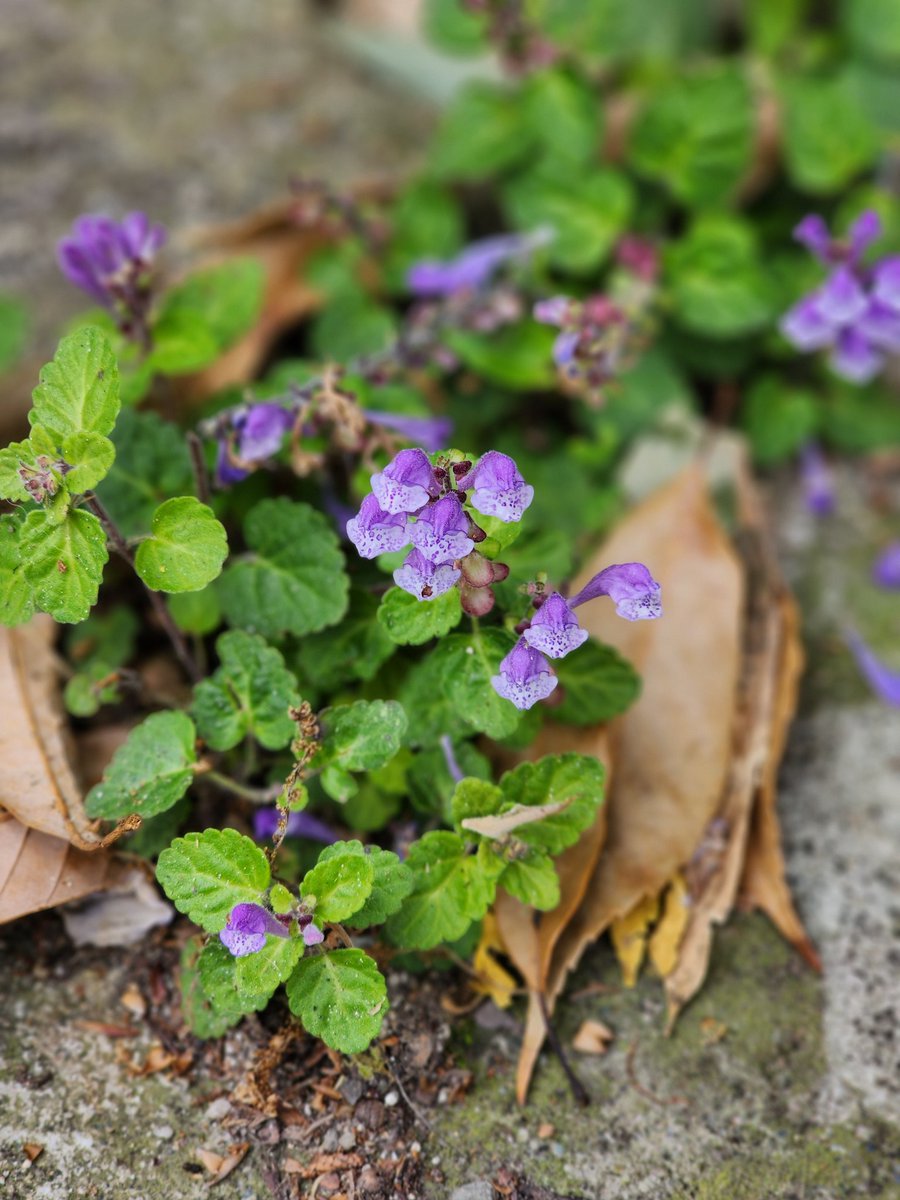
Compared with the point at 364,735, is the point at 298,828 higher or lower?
lower

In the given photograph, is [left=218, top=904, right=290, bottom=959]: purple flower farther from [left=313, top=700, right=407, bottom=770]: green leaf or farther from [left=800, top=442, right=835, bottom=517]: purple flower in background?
[left=800, top=442, right=835, bottom=517]: purple flower in background

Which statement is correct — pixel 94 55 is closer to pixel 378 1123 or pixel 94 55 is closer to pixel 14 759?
pixel 14 759

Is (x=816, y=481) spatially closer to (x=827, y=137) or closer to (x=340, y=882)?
(x=827, y=137)

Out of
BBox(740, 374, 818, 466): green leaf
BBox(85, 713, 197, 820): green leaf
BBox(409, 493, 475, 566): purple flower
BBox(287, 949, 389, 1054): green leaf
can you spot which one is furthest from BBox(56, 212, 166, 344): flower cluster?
BBox(740, 374, 818, 466): green leaf

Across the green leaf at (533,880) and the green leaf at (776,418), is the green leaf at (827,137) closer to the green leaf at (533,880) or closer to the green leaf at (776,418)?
the green leaf at (776,418)

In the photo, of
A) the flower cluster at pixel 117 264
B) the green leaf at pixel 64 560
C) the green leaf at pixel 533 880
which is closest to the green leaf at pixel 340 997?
the green leaf at pixel 533 880

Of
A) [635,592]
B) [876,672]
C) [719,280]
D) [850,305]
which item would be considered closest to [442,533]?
[635,592]

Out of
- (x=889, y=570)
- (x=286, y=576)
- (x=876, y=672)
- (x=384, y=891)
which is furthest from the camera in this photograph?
(x=889, y=570)
